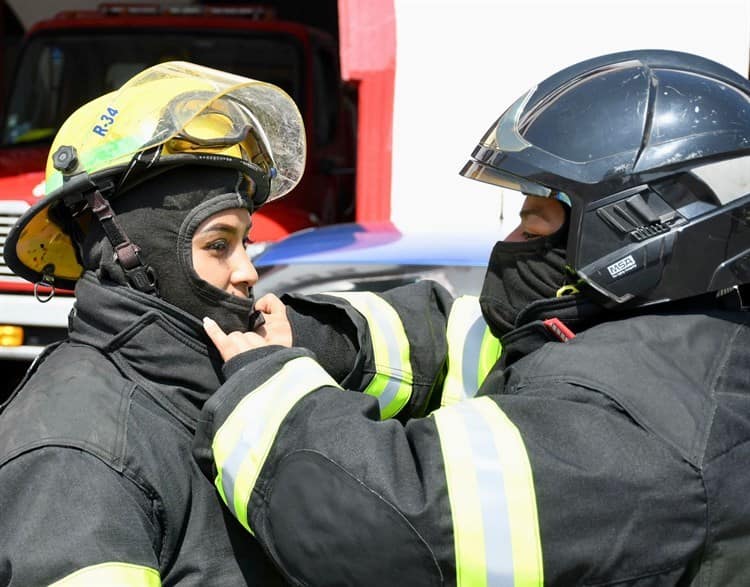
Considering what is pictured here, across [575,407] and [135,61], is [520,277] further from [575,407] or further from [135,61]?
[135,61]

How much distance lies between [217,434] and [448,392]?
3.26 ft

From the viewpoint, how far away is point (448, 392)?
2744mm

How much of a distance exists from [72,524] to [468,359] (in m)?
1.31

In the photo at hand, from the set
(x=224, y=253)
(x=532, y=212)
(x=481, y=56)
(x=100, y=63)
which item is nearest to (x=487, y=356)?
(x=532, y=212)

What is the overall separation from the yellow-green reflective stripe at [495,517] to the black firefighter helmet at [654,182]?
528 millimetres

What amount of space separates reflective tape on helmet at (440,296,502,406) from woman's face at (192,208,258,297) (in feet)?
2.57

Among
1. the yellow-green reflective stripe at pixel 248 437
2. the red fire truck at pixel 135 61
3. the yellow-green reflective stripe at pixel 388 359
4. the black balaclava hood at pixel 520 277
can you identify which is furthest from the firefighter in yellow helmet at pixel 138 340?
the red fire truck at pixel 135 61

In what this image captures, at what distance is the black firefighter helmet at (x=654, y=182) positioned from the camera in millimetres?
2100

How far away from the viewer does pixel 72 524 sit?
1.71 meters

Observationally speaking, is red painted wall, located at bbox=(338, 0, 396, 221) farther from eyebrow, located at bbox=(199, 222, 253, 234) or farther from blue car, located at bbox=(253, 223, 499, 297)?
eyebrow, located at bbox=(199, 222, 253, 234)

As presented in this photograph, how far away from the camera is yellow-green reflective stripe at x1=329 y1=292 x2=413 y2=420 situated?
8.48ft

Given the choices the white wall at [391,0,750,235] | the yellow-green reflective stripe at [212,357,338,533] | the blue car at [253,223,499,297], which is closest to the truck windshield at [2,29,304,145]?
the white wall at [391,0,750,235]

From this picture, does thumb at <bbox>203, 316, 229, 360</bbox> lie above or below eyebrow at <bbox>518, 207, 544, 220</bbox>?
below

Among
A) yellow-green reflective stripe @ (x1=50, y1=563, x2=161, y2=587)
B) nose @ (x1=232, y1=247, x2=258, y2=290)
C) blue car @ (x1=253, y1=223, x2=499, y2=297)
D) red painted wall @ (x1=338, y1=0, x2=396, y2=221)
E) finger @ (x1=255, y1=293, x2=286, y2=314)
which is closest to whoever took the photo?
yellow-green reflective stripe @ (x1=50, y1=563, x2=161, y2=587)
